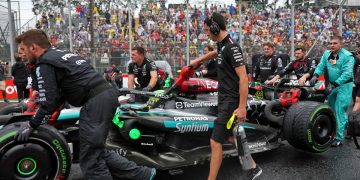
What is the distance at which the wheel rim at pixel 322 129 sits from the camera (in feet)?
17.8

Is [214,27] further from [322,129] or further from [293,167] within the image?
[322,129]

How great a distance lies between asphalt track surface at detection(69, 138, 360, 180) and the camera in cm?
484

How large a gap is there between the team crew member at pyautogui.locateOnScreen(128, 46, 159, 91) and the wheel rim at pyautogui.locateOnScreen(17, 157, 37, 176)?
10.8 ft

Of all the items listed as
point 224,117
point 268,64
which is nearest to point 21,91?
point 268,64

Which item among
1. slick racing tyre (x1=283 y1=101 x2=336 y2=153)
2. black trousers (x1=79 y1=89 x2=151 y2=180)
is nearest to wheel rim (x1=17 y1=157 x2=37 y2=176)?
black trousers (x1=79 y1=89 x2=151 y2=180)

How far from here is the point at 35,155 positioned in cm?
369

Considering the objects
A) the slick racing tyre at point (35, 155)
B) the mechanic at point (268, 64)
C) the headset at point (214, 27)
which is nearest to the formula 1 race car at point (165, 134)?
the slick racing tyre at point (35, 155)

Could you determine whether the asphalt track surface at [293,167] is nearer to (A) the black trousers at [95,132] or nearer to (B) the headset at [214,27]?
(A) the black trousers at [95,132]

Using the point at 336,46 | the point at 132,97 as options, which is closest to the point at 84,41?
the point at 132,97

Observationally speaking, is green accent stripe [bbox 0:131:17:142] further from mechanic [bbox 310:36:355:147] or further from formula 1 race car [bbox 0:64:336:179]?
mechanic [bbox 310:36:355:147]

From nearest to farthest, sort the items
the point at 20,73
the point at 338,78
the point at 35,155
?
the point at 35,155, the point at 338,78, the point at 20,73

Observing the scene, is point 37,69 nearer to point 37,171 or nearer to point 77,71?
point 77,71

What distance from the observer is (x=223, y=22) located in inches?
160

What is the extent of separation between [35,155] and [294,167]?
10.9 feet
